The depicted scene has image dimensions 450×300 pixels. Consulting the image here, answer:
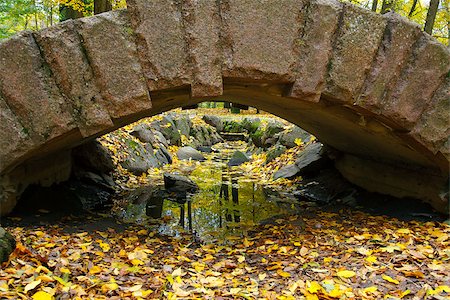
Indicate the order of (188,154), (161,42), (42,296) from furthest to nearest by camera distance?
(188,154)
(161,42)
(42,296)

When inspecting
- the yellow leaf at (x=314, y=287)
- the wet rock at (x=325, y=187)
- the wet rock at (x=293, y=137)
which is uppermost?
the wet rock at (x=293, y=137)

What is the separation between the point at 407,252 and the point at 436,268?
0.34m

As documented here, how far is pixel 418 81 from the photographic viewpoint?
139 inches

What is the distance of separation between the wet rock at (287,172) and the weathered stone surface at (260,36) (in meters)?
4.42

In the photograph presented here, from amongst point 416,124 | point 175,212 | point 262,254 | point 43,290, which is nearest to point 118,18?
point 43,290

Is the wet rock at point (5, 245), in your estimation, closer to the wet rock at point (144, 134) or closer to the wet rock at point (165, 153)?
the wet rock at point (144, 134)

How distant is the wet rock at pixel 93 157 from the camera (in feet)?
20.2

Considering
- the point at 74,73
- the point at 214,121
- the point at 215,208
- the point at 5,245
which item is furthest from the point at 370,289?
the point at 214,121

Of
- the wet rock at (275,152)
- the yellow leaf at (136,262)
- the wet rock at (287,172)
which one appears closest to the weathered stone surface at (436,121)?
the yellow leaf at (136,262)

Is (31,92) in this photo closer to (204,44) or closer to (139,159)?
(204,44)

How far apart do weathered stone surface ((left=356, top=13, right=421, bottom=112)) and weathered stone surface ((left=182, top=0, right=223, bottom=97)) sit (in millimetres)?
1371

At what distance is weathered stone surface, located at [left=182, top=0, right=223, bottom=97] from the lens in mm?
3182

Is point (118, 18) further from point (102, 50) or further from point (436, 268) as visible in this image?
point (436, 268)

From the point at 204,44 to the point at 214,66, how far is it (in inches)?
7.9
